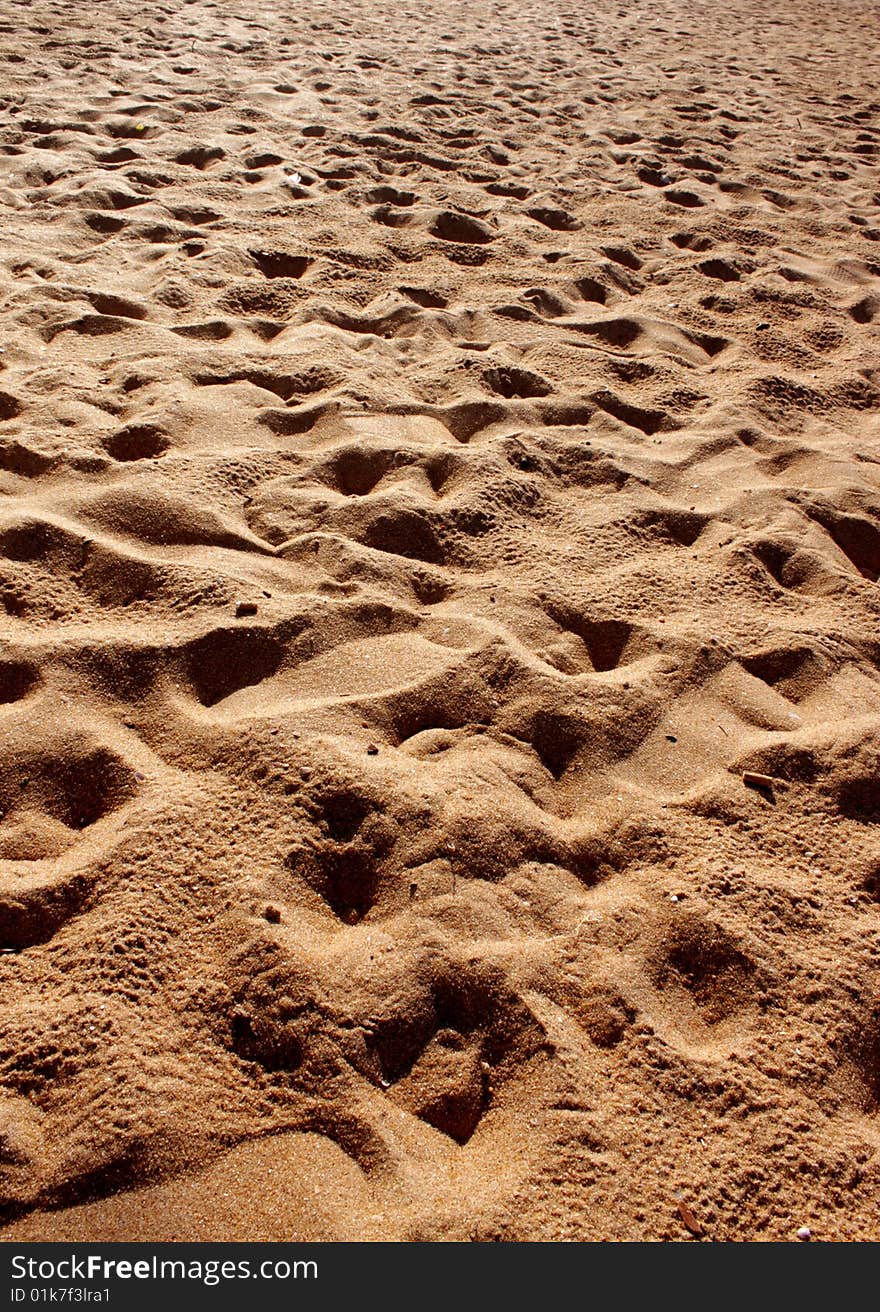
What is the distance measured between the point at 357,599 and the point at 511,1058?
3.56 ft

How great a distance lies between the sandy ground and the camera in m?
1.33

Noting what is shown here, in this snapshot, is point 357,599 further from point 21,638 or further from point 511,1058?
point 511,1058

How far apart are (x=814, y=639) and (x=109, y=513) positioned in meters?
1.72

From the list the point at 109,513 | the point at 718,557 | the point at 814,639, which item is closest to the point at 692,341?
the point at 718,557

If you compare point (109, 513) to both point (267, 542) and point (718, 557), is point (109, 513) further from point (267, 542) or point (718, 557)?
point (718, 557)

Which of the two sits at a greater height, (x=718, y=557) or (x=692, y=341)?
(x=692, y=341)

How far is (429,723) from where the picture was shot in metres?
1.91

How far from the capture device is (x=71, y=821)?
5.50ft

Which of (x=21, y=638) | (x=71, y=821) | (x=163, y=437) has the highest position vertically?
(x=163, y=437)

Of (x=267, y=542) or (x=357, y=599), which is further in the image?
(x=267, y=542)

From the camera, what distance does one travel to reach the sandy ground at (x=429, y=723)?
1330 millimetres
